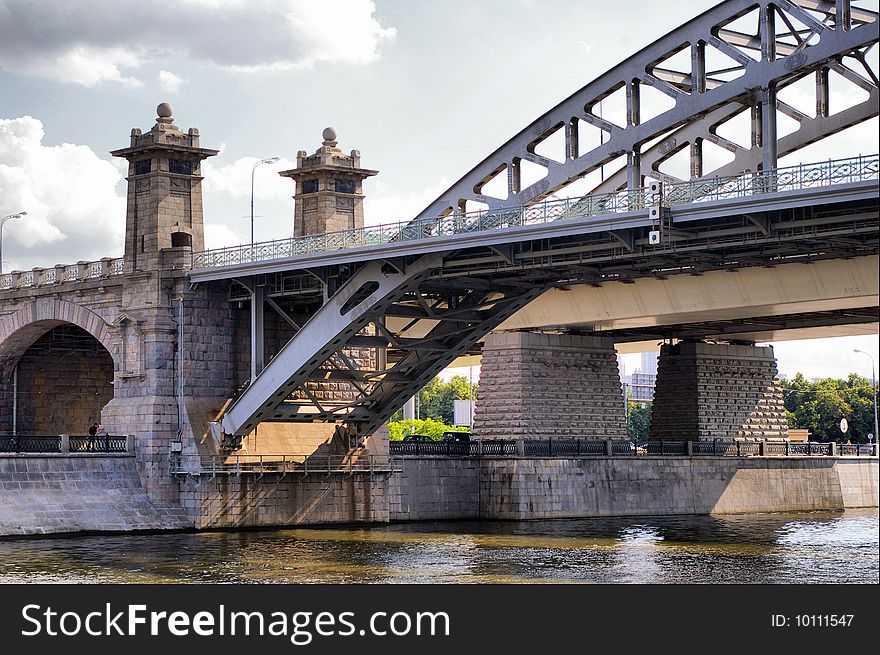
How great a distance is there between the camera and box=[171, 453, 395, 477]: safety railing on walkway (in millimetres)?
51312

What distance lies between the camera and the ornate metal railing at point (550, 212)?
37625mm

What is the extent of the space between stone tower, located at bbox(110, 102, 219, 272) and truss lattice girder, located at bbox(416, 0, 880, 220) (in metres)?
9.41

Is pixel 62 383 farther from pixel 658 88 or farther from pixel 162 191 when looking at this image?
pixel 658 88

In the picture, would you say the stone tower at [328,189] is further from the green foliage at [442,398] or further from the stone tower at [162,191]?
the green foliage at [442,398]

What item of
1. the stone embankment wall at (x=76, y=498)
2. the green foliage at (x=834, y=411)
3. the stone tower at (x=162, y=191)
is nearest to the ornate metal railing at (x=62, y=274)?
the stone tower at (x=162, y=191)

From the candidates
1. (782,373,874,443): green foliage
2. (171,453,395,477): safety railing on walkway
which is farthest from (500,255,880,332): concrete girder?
(782,373,874,443): green foliage

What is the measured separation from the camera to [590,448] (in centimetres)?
6031

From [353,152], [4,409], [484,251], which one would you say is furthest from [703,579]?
[4,409]

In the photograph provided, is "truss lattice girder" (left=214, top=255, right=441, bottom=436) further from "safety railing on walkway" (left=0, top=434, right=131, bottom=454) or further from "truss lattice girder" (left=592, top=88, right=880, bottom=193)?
"truss lattice girder" (left=592, top=88, right=880, bottom=193)

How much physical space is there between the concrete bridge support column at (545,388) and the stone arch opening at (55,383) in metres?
14.5

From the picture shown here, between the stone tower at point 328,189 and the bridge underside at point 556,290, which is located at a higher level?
the stone tower at point 328,189

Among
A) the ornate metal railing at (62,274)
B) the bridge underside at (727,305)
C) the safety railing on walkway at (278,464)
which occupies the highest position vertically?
the ornate metal railing at (62,274)

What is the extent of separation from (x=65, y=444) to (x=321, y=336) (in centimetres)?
854

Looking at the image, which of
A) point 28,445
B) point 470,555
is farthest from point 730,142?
point 28,445
